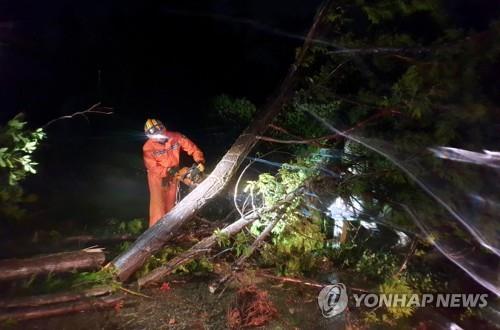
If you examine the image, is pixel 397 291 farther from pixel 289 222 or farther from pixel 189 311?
pixel 189 311

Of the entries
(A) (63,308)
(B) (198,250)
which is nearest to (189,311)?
(B) (198,250)

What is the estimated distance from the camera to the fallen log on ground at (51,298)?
4.04 metres

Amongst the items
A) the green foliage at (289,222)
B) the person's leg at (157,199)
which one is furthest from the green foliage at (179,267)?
the person's leg at (157,199)

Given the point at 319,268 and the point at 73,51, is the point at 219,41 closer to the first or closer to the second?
the point at 73,51

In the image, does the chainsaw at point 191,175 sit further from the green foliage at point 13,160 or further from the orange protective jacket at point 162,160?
the green foliage at point 13,160

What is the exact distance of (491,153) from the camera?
454cm

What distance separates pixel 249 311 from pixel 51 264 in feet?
7.52

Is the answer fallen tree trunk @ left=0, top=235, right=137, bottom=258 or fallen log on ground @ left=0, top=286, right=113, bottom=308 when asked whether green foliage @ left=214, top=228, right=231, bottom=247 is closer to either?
fallen log on ground @ left=0, top=286, right=113, bottom=308

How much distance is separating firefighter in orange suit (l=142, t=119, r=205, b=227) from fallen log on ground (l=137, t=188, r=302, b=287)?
42.4 inches

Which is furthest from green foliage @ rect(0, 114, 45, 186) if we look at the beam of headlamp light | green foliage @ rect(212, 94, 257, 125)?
green foliage @ rect(212, 94, 257, 125)

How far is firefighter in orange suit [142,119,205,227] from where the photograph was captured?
590 cm

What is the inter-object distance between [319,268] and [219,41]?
7037 mm

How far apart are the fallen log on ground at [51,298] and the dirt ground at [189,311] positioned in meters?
0.18

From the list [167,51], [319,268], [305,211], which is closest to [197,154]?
[305,211]
